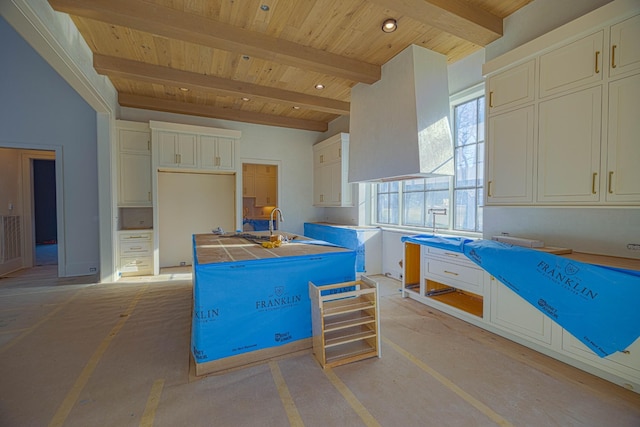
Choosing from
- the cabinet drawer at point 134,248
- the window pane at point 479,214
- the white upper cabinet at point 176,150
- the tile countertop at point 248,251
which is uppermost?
the white upper cabinet at point 176,150

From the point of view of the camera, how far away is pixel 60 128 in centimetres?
445

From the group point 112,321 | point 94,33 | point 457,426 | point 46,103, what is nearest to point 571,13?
point 457,426

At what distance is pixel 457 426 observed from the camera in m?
1.50

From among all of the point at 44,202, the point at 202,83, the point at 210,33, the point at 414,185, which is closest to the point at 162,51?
the point at 202,83

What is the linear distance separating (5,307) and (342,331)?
394 cm

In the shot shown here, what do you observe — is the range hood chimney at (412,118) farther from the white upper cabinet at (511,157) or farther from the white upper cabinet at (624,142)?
the white upper cabinet at (624,142)

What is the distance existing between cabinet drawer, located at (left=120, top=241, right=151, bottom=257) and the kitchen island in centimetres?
285

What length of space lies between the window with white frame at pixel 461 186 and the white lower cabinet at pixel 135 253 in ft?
14.6

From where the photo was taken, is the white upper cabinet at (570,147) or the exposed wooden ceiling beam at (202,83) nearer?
the white upper cabinet at (570,147)

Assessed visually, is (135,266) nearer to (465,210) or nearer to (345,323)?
(345,323)

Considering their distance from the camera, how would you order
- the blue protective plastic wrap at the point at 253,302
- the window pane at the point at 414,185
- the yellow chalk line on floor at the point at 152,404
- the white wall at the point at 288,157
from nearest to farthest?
the yellow chalk line on floor at the point at 152,404 → the blue protective plastic wrap at the point at 253,302 → the window pane at the point at 414,185 → the white wall at the point at 288,157

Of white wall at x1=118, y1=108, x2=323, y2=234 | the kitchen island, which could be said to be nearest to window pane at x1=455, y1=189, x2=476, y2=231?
the kitchen island

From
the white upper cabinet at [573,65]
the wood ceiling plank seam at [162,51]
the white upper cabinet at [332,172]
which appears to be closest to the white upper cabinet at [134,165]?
the wood ceiling plank seam at [162,51]

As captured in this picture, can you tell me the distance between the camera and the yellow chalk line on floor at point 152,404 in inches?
60.5
